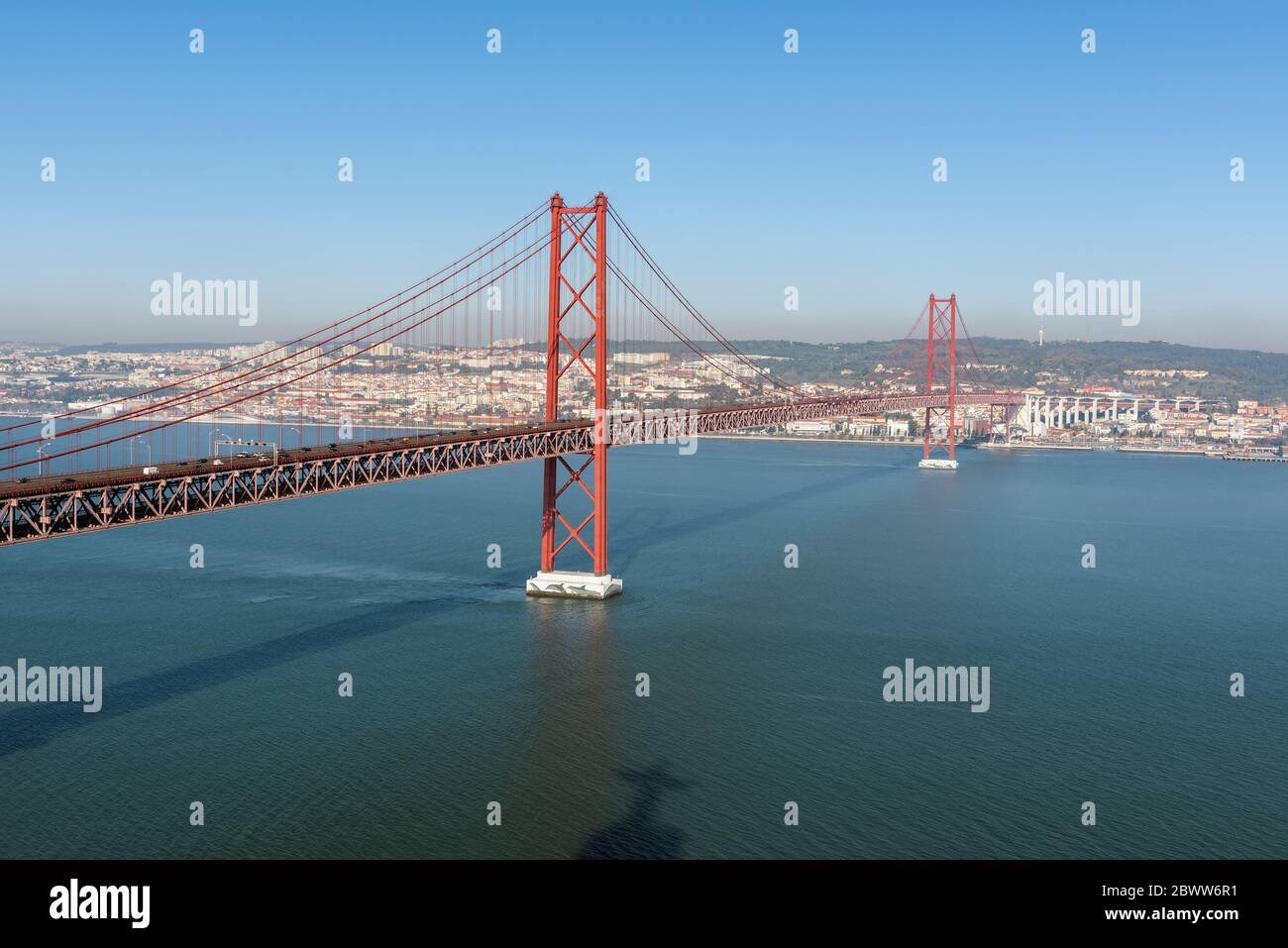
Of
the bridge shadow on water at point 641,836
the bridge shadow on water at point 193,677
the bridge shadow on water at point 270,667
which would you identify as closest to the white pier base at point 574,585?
the bridge shadow on water at point 270,667

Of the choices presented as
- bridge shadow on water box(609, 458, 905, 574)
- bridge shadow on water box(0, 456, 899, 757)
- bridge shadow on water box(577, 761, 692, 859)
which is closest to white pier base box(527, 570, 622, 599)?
bridge shadow on water box(0, 456, 899, 757)

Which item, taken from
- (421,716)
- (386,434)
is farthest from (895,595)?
(386,434)

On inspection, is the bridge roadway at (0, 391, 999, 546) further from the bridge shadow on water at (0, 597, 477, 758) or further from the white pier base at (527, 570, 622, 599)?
the bridge shadow on water at (0, 597, 477, 758)

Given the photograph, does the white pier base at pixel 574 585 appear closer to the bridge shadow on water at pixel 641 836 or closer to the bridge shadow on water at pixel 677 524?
the bridge shadow on water at pixel 677 524

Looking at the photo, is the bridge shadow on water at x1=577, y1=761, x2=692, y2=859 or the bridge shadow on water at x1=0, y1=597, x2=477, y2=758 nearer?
the bridge shadow on water at x1=577, y1=761, x2=692, y2=859

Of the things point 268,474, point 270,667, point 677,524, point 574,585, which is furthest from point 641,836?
point 677,524

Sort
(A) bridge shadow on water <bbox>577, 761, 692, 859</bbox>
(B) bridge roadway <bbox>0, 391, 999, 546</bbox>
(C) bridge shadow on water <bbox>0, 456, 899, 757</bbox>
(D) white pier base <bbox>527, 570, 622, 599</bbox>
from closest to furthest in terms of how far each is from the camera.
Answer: (A) bridge shadow on water <bbox>577, 761, 692, 859</bbox> < (C) bridge shadow on water <bbox>0, 456, 899, 757</bbox> < (B) bridge roadway <bbox>0, 391, 999, 546</bbox> < (D) white pier base <bbox>527, 570, 622, 599</bbox>

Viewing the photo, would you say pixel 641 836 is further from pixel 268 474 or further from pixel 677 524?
pixel 677 524
